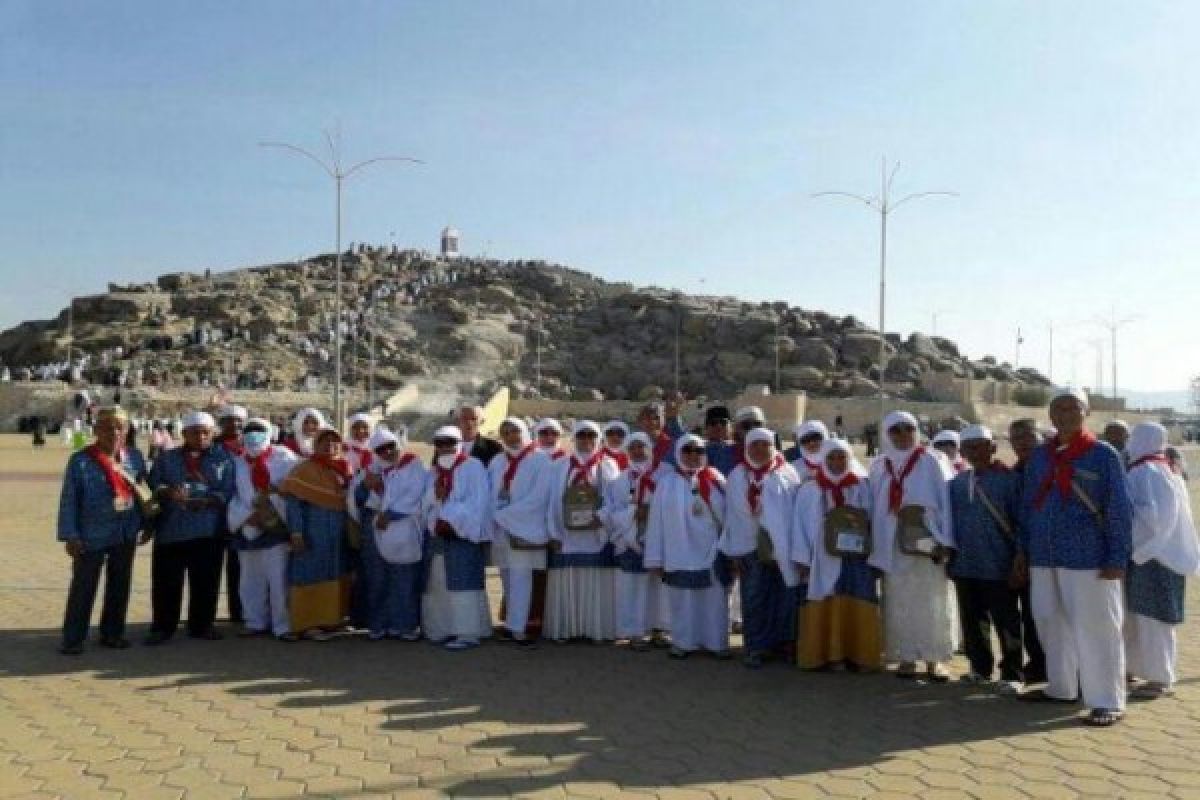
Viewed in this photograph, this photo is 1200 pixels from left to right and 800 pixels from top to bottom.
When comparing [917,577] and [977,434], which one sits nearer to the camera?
[917,577]

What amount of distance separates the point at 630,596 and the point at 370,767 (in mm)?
3386

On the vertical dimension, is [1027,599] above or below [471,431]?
below

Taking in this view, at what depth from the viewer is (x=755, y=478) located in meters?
7.69

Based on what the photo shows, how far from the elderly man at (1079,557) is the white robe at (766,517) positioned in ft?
5.38

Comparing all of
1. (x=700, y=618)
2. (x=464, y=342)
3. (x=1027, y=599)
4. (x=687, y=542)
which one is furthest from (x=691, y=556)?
(x=464, y=342)

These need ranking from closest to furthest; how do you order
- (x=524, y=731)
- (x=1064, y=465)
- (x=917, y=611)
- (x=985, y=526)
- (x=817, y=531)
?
1. (x=524, y=731)
2. (x=1064, y=465)
3. (x=985, y=526)
4. (x=917, y=611)
5. (x=817, y=531)

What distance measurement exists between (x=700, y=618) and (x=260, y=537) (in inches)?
142

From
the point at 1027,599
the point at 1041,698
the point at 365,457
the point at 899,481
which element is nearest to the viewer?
the point at 1041,698

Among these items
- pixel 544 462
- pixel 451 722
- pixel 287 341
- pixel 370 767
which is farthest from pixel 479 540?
pixel 287 341

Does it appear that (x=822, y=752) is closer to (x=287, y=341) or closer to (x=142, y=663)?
(x=142, y=663)

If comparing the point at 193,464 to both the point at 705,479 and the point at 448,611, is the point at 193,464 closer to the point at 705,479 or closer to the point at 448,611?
the point at 448,611

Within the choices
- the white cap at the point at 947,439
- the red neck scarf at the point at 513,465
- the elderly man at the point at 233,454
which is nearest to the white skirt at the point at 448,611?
the red neck scarf at the point at 513,465

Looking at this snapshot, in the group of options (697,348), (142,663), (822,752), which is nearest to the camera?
(822,752)

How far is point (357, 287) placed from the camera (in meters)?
99.5
